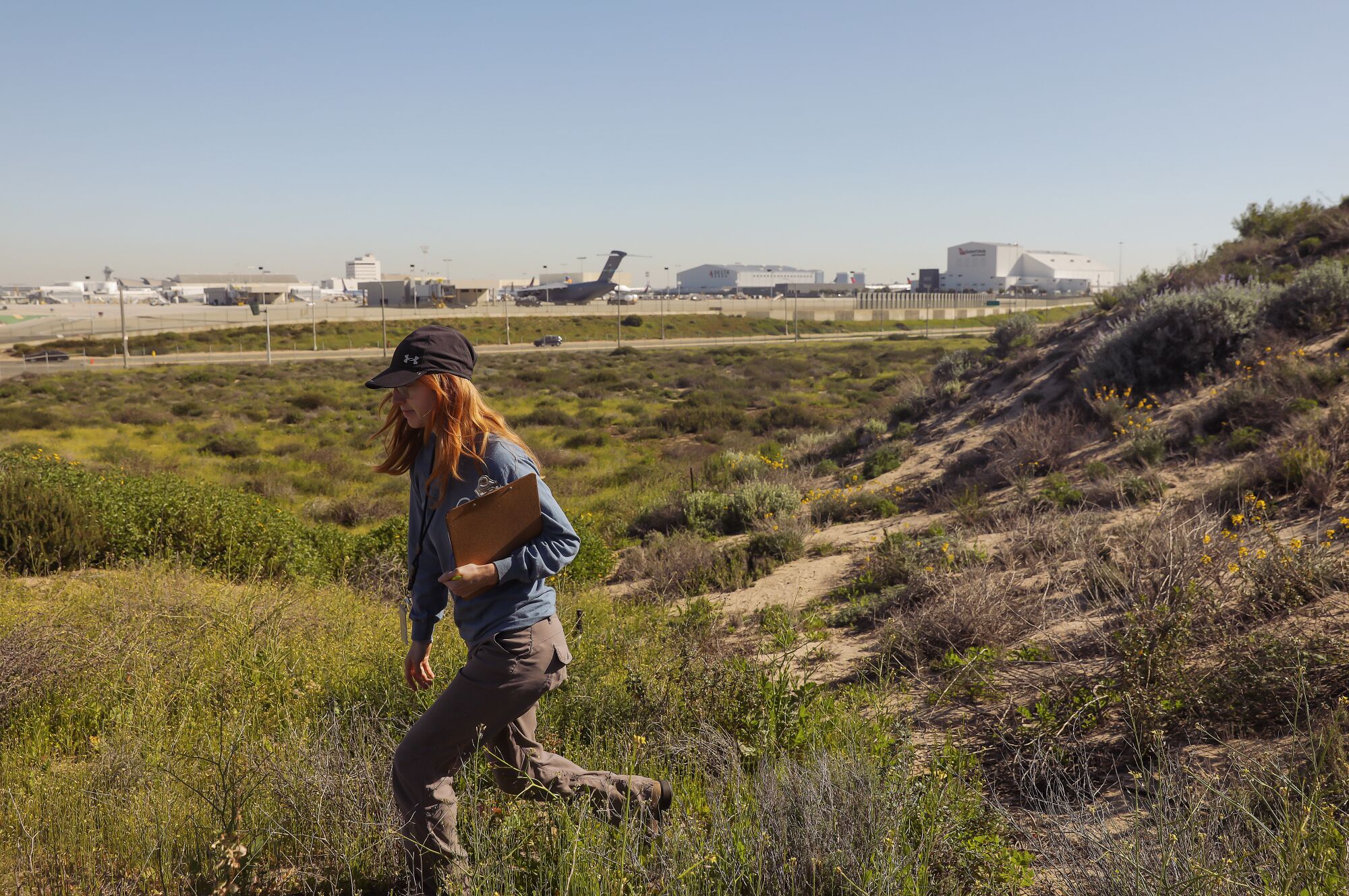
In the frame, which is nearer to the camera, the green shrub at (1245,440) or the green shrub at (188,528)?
the green shrub at (188,528)

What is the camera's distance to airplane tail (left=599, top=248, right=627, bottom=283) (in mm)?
96750

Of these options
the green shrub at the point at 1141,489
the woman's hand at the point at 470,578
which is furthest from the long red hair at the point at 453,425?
the green shrub at the point at 1141,489

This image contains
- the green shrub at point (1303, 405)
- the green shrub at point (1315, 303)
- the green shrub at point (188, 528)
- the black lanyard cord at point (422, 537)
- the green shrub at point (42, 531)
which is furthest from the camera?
the green shrub at point (1315, 303)

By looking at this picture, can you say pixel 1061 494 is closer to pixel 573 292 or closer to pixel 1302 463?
pixel 1302 463

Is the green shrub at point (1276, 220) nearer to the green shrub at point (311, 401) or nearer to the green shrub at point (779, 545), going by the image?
the green shrub at point (779, 545)

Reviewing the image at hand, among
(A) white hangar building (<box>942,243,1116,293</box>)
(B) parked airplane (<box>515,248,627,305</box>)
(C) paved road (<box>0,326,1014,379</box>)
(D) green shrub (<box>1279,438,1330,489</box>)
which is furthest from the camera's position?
(A) white hangar building (<box>942,243,1116,293</box>)

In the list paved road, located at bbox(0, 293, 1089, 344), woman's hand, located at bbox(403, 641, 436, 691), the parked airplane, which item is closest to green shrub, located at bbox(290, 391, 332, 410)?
woman's hand, located at bbox(403, 641, 436, 691)

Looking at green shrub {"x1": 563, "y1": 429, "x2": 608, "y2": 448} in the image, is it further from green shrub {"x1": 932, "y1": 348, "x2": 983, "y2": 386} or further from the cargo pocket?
the cargo pocket

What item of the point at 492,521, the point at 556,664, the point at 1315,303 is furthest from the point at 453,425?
the point at 1315,303

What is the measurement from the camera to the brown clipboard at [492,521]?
8.82 feet

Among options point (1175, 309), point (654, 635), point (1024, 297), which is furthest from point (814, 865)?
point (1024, 297)

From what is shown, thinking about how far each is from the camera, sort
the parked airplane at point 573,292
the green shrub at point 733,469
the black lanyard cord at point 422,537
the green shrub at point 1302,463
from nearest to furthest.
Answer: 1. the black lanyard cord at point 422,537
2. the green shrub at point 1302,463
3. the green shrub at point 733,469
4. the parked airplane at point 573,292

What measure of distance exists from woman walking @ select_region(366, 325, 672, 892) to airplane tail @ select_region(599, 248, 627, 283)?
94848mm

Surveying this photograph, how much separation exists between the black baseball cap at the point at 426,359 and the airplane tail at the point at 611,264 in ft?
311
